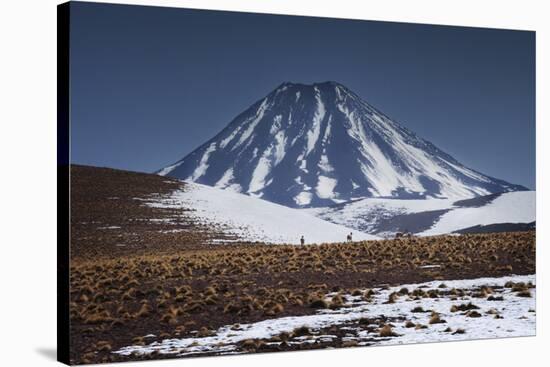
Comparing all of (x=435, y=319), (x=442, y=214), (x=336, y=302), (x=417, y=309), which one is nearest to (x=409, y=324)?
(x=417, y=309)

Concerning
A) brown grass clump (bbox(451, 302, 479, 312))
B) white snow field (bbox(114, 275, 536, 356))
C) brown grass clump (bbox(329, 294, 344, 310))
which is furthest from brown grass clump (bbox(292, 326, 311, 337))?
brown grass clump (bbox(451, 302, 479, 312))

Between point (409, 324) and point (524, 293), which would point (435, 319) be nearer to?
point (409, 324)

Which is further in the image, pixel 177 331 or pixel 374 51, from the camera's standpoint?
pixel 374 51

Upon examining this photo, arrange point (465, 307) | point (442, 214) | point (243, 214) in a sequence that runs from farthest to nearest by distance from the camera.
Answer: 1. point (442, 214)
2. point (465, 307)
3. point (243, 214)

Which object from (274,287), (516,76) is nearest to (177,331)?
(274,287)

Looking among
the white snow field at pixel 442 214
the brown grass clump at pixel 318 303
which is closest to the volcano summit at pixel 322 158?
the white snow field at pixel 442 214

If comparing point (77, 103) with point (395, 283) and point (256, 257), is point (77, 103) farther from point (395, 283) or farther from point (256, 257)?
point (395, 283)
